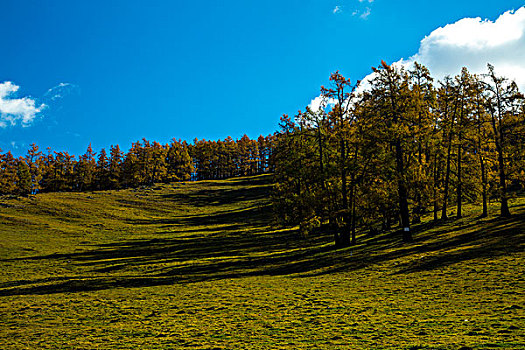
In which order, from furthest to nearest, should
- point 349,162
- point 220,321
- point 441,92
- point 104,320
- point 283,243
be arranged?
1. point 283,243
2. point 441,92
3. point 349,162
4. point 104,320
5. point 220,321

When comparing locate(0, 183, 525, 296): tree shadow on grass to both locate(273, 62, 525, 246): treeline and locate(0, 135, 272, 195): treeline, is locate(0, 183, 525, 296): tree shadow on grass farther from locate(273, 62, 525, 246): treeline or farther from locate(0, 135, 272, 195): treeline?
locate(0, 135, 272, 195): treeline

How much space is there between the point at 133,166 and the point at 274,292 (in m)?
123

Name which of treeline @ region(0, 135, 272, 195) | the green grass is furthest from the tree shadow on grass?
treeline @ region(0, 135, 272, 195)

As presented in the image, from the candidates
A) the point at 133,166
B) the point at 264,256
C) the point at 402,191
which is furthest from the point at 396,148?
the point at 133,166

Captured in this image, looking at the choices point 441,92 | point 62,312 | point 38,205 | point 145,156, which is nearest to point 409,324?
point 62,312

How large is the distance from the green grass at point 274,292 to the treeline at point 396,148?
11.8 feet

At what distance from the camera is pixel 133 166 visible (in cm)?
13088

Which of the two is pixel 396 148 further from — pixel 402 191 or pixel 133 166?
pixel 133 166

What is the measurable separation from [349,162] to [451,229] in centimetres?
1198

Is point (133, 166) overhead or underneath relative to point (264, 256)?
overhead

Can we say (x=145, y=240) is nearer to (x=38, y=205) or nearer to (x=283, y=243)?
(x=283, y=243)

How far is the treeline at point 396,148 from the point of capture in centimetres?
3256

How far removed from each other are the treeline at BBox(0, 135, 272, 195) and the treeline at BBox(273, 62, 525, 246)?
91284mm

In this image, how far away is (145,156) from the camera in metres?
134
